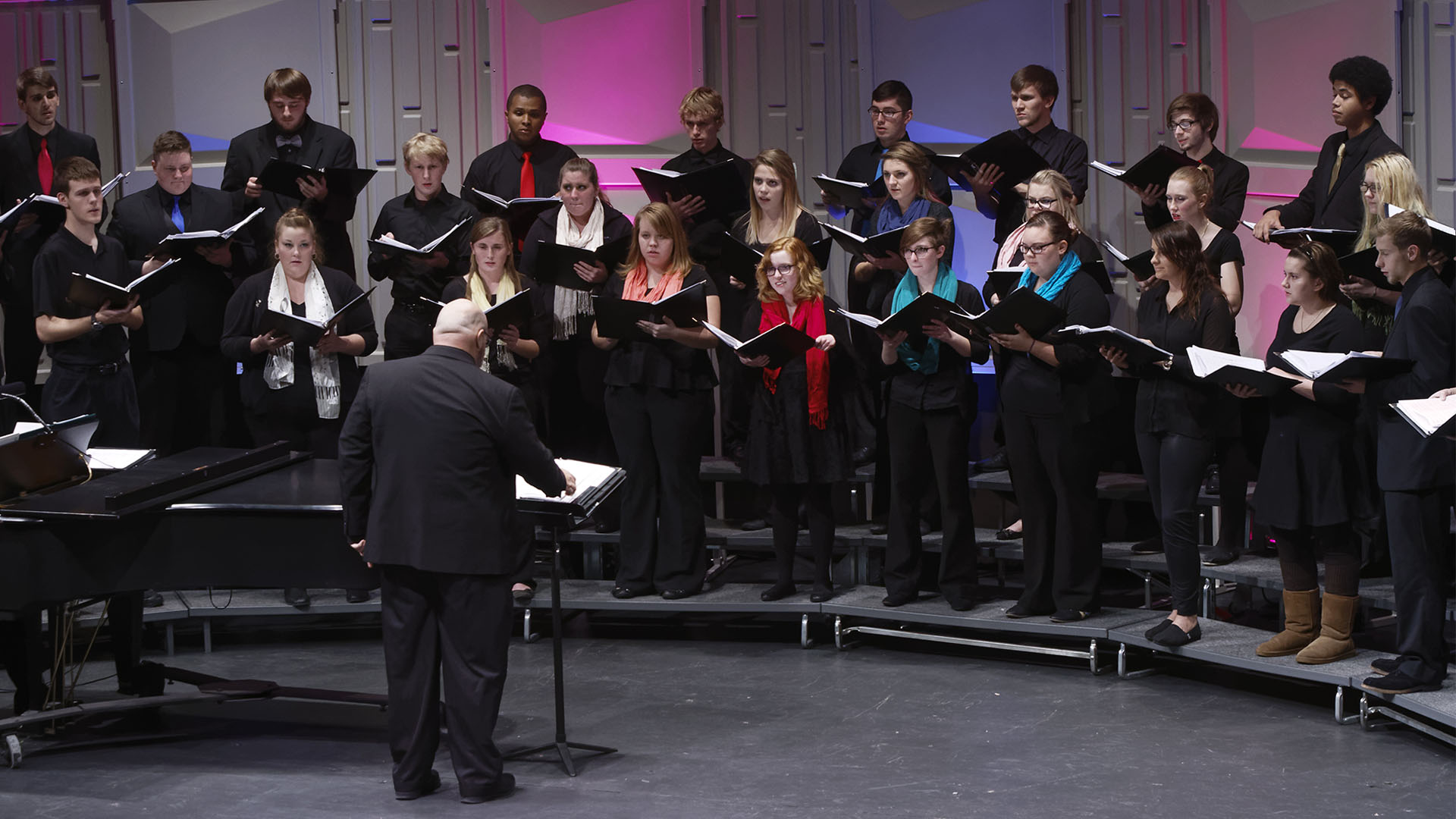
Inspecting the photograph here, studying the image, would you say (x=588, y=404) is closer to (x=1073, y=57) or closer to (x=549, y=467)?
(x=549, y=467)

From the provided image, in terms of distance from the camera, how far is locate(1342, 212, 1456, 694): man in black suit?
4.91 meters

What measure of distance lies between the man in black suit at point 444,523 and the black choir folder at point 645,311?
4.53ft

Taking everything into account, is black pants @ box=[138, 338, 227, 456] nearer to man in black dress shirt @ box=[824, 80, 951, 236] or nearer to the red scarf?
the red scarf

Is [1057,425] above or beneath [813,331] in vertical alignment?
beneath

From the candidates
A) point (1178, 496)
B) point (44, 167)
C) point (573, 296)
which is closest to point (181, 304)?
point (44, 167)

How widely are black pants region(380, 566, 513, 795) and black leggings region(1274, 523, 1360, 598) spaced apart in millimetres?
2671

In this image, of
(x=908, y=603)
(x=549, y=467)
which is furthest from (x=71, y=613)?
(x=908, y=603)

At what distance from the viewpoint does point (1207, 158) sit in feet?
21.4

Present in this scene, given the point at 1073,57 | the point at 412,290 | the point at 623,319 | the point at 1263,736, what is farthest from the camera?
the point at 1073,57

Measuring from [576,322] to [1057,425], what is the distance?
2.13m

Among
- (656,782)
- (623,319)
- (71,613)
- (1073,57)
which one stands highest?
(1073,57)

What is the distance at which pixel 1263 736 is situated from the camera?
507 cm

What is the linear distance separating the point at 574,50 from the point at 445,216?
172 centimetres

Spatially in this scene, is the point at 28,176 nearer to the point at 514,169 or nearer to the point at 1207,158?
the point at 514,169
